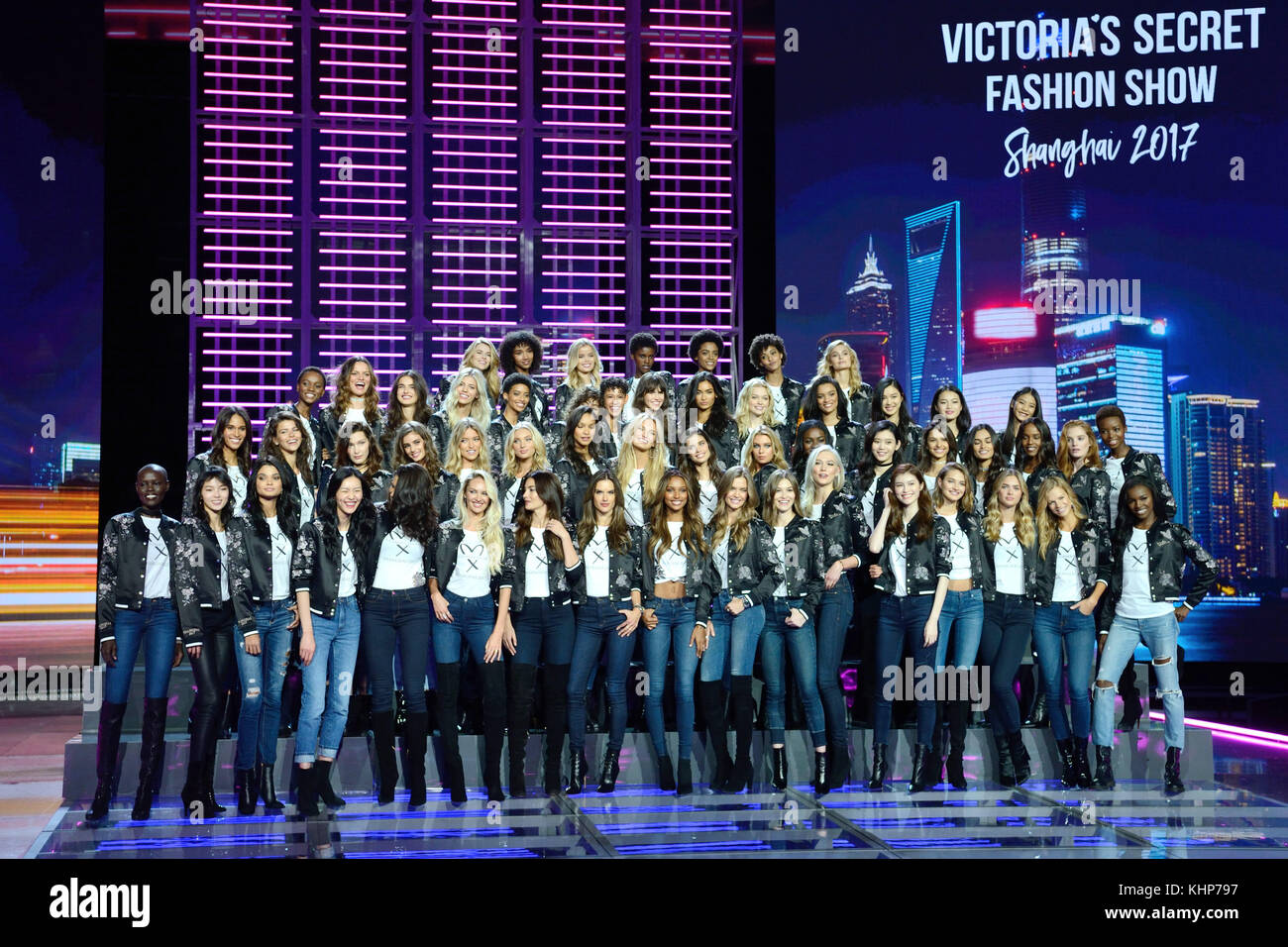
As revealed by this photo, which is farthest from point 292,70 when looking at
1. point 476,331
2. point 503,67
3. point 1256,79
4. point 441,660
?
point 1256,79

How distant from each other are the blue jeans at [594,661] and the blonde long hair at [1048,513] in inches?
79.4

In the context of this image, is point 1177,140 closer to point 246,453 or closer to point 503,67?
point 503,67

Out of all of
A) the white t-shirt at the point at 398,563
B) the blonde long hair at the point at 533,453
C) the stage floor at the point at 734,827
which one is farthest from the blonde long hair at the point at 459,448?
the stage floor at the point at 734,827

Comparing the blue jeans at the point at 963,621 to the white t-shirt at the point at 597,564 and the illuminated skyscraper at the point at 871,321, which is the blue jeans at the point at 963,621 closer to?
the white t-shirt at the point at 597,564

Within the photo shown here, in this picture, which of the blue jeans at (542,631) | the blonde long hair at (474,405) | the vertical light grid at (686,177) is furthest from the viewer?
the vertical light grid at (686,177)

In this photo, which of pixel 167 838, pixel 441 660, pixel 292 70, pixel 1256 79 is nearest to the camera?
pixel 167 838

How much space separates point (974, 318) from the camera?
9.49 meters

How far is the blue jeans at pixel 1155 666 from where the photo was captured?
5.89 metres

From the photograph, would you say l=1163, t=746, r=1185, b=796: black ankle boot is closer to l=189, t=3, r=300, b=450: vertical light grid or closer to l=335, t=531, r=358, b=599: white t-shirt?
l=335, t=531, r=358, b=599: white t-shirt

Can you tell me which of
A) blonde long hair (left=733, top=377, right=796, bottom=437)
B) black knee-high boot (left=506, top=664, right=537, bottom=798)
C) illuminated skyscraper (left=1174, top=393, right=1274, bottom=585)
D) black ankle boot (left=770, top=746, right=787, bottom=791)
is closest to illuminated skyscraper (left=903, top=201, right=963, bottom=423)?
illuminated skyscraper (left=1174, top=393, right=1274, bottom=585)

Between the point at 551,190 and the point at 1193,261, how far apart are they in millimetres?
4962

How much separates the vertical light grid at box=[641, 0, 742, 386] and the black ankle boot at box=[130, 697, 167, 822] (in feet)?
14.8

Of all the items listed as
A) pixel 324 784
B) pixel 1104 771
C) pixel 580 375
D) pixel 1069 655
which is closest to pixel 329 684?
pixel 324 784
